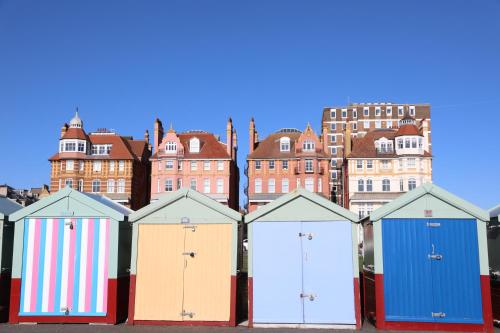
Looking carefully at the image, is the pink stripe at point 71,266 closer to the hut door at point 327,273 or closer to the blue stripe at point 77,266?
the blue stripe at point 77,266

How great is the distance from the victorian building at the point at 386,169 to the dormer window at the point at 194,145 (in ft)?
62.2

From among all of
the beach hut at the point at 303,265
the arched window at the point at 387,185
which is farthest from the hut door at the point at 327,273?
the arched window at the point at 387,185

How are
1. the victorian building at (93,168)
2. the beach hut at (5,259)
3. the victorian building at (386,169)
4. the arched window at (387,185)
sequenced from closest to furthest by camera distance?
the beach hut at (5,259) < the victorian building at (386,169) < the victorian building at (93,168) < the arched window at (387,185)

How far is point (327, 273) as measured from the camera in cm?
1317

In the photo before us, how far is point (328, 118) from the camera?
9562 cm

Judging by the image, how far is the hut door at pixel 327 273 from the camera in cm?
1298

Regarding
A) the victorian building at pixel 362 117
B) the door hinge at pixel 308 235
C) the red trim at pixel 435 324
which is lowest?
the red trim at pixel 435 324

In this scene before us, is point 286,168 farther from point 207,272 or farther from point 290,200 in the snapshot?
point 207,272

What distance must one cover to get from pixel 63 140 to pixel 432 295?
54.5 meters

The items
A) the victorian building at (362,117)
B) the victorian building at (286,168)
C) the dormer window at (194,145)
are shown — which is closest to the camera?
the victorian building at (286,168)

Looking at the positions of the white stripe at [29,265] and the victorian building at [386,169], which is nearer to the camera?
the white stripe at [29,265]

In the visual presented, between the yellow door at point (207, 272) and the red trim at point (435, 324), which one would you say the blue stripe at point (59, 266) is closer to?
the yellow door at point (207, 272)

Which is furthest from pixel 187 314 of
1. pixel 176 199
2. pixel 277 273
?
pixel 176 199

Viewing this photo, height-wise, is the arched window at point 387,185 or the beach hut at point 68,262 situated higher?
the arched window at point 387,185
